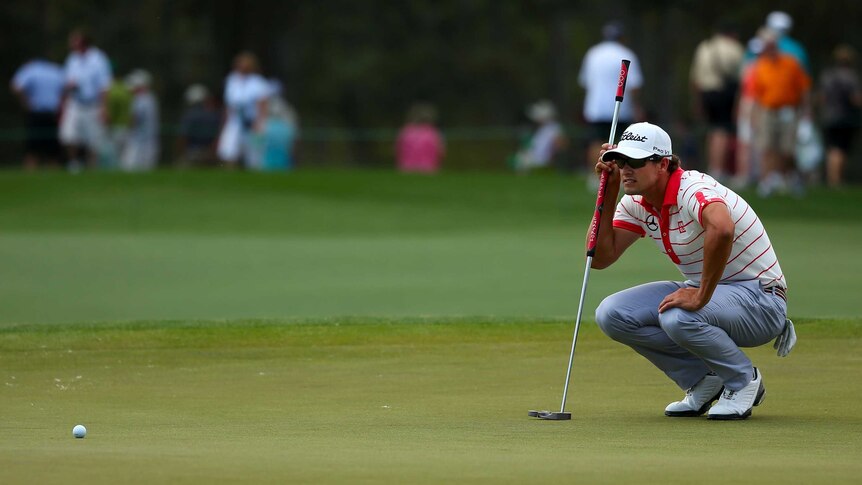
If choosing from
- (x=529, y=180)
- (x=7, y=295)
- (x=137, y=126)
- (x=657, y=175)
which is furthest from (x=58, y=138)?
(x=657, y=175)

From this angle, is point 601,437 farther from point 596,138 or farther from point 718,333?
point 596,138

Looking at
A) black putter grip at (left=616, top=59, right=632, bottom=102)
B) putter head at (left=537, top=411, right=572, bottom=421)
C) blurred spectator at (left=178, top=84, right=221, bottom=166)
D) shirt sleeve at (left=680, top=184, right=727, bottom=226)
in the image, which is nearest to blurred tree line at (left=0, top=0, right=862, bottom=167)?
blurred spectator at (left=178, top=84, right=221, bottom=166)

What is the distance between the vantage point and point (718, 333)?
7207mm

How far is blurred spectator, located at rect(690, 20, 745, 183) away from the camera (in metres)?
21.5

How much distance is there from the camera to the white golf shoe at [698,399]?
738cm

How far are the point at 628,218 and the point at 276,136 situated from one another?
62.4 feet

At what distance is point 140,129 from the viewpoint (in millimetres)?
27141

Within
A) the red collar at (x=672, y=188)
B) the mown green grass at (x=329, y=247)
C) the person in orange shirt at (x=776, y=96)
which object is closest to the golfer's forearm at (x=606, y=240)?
the red collar at (x=672, y=188)

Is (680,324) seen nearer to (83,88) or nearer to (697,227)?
(697,227)

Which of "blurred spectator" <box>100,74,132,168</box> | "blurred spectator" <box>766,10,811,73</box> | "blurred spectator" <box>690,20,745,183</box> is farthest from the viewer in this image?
"blurred spectator" <box>100,74,132,168</box>

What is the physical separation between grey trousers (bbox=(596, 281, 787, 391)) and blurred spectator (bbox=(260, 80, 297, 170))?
18.2 m

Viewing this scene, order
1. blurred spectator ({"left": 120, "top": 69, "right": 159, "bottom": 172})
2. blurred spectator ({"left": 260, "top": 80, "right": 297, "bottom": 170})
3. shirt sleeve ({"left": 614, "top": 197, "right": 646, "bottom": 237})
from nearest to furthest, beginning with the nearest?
shirt sleeve ({"left": 614, "top": 197, "right": 646, "bottom": 237})
blurred spectator ({"left": 260, "top": 80, "right": 297, "bottom": 170})
blurred spectator ({"left": 120, "top": 69, "right": 159, "bottom": 172})

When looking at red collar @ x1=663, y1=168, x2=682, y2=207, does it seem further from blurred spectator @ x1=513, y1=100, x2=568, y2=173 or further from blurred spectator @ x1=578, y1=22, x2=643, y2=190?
blurred spectator @ x1=513, y1=100, x2=568, y2=173

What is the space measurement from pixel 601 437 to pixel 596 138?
15162 millimetres
